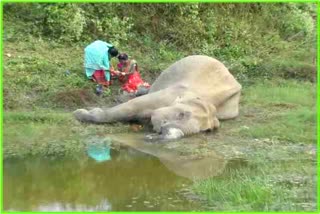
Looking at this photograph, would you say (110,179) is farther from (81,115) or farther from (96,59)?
(96,59)

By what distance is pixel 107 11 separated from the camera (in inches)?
488

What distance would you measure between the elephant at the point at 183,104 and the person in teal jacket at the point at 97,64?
823 mm

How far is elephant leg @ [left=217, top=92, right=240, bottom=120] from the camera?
32.5 ft

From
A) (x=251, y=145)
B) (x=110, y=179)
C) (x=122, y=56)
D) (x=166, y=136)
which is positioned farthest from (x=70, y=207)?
(x=122, y=56)

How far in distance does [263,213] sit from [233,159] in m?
2.15

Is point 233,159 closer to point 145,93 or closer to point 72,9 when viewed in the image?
point 145,93

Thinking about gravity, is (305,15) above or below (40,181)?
above

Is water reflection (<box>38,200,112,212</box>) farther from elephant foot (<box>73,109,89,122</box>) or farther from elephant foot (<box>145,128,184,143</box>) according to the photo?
elephant foot (<box>73,109,89,122</box>)

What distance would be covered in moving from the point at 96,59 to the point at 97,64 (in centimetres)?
8

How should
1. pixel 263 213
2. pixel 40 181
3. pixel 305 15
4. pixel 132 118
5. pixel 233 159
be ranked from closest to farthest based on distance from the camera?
pixel 263 213 → pixel 40 181 → pixel 233 159 → pixel 132 118 → pixel 305 15

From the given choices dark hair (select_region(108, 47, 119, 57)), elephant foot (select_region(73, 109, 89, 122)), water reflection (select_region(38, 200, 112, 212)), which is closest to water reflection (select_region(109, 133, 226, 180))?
elephant foot (select_region(73, 109, 89, 122))

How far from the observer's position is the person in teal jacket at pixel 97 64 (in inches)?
425

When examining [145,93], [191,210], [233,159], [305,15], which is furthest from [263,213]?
[305,15]

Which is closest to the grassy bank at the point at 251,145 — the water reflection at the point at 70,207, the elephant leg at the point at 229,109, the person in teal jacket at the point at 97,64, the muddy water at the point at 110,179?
the elephant leg at the point at 229,109
